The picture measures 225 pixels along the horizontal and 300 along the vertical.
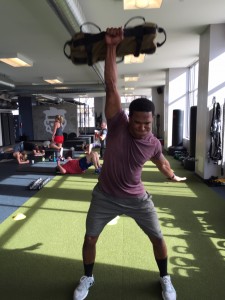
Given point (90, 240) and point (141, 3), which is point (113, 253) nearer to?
point (90, 240)

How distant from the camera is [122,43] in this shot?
1.37 meters

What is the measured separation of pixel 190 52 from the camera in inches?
241

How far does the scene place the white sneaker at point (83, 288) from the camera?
1.69 metres

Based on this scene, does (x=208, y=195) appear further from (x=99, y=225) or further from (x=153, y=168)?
(x=99, y=225)

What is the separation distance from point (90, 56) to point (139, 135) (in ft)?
1.77

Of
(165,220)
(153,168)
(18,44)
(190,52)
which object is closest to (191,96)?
(190,52)

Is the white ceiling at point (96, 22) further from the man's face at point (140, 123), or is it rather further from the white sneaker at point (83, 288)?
the white sneaker at point (83, 288)

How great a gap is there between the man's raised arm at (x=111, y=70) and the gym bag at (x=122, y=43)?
0.13 feet

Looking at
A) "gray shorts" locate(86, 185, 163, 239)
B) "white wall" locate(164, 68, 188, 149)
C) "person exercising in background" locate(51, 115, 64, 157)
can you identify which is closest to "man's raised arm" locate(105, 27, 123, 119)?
"gray shorts" locate(86, 185, 163, 239)

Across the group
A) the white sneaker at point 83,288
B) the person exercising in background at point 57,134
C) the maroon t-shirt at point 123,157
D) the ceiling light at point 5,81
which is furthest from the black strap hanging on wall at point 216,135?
the ceiling light at point 5,81

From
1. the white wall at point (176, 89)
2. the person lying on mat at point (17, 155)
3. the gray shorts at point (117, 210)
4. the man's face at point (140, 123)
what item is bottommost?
the person lying on mat at point (17, 155)

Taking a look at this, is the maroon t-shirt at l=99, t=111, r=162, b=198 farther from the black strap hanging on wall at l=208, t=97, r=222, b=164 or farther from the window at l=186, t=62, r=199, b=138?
the window at l=186, t=62, r=199, b=138

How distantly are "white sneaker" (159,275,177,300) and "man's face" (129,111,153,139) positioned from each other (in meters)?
1.06

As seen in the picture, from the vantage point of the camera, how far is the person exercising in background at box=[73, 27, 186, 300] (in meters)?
1.43
